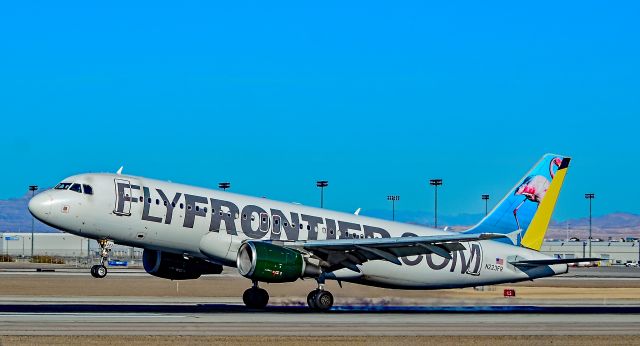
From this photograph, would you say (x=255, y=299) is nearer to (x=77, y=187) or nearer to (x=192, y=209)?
(x=192, y=209)

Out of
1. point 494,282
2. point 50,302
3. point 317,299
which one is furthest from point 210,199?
point 494,282

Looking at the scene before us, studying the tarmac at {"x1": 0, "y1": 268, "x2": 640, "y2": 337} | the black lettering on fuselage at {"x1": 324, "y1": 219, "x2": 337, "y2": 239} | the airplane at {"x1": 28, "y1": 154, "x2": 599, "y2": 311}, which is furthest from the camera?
the black lettering on fuselage at {"x1": 324, "y1": 219, "x2": 337, "y2": 239}

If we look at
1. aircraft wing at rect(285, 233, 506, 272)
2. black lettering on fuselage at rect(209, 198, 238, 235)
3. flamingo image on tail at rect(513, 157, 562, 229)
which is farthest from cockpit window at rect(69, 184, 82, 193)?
flamingo image on tail at rect(513, 157, 562, 229)

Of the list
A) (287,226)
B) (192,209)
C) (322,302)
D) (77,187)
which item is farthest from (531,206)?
(77,187)

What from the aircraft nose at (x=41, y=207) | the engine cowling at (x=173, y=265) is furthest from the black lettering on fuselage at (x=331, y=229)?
the aircraft nose at (x=41, y=207)

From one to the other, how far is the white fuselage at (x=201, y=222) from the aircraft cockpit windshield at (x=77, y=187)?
0.16 m

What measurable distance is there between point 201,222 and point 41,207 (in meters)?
6.49

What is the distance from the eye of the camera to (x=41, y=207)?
44.0m

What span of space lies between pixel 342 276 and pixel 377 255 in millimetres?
2281

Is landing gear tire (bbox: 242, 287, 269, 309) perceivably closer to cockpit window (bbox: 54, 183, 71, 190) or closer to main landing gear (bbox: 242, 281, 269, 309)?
main landing gear (bbox: 242, 281, 269, 309)

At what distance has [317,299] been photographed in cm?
4597

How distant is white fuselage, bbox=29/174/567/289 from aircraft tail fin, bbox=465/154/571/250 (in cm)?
320

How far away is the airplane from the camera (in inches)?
1754

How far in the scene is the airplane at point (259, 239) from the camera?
4456 cm
